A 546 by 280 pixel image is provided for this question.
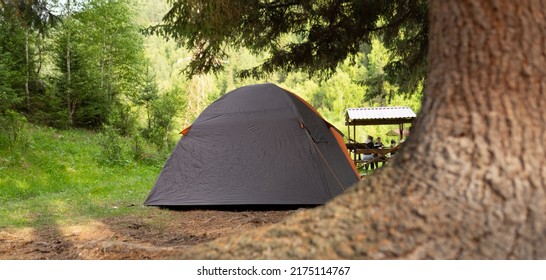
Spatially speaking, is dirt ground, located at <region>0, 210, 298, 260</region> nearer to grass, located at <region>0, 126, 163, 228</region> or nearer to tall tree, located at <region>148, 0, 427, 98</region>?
grass, located at <region>0, 126, 163, 228</region>

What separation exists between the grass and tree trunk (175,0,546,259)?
4.76 m

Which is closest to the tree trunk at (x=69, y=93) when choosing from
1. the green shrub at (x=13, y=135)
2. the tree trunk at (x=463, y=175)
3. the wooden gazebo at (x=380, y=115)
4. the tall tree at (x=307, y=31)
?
the green shrub at (x=13, y=135)

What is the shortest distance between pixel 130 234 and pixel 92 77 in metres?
17.0

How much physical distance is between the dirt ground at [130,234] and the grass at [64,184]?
1.62 ft

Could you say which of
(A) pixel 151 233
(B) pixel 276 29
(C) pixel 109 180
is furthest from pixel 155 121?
(A) pixel 151 233

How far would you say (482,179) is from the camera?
89.6 inches

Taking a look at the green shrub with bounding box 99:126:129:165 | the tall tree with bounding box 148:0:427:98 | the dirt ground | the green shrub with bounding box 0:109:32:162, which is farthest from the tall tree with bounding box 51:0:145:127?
the dirt ground

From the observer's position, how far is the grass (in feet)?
22.7

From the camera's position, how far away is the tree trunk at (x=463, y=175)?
222 centimetres

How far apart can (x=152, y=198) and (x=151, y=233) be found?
1.86 meters

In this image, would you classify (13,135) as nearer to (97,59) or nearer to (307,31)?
(307,31)

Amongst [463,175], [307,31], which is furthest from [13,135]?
[463,175]

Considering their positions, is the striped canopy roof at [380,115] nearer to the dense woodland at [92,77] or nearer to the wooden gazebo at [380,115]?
the wooden gazebo at [380,115]

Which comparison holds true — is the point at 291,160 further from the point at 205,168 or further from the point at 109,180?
the point at 109,180
